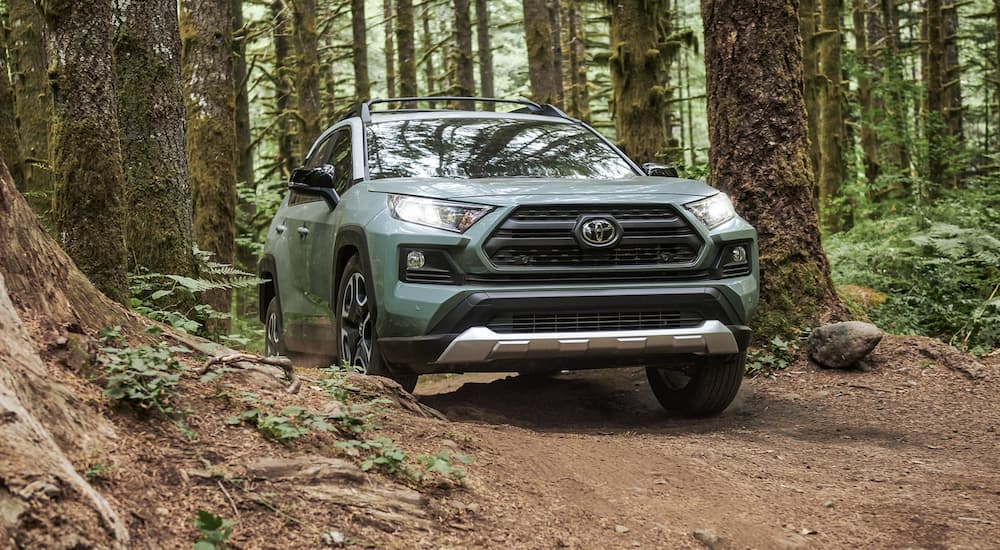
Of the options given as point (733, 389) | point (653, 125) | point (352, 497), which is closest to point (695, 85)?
point (653, 125)

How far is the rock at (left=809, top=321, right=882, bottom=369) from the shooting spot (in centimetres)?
771

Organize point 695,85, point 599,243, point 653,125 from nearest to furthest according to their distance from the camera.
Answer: point 599,243 → point 653,125 → point 695,85

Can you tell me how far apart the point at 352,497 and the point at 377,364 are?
221 cm

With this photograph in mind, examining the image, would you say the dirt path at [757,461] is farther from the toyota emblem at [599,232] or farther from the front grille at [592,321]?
the toyota emblem at [599,232]

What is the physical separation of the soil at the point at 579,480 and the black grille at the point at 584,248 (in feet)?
3.28

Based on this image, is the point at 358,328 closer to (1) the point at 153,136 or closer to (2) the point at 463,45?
(1) the point at 153,136

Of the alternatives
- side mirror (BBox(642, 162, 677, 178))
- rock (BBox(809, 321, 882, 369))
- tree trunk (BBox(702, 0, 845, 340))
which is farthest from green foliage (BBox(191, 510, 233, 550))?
tree trunk (BBox(702, 0, 845, 340))

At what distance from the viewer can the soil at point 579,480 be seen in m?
3.36

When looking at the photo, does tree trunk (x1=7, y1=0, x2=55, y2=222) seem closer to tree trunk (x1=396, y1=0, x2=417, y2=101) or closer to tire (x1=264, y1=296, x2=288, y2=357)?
tire (x1=264, y1=296, x2=288, y2=357)

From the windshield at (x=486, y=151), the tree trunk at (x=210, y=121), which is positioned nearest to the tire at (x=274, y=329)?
the tree trunk at (x=210, y=121)

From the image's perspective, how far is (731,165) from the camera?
28.0 feet

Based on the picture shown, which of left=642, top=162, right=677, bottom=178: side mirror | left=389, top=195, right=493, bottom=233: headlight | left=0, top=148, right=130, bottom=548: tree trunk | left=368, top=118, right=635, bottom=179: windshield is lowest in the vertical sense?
left=0, top=148, right=130, bottom=548: tree trunk

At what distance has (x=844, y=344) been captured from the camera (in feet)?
25.4

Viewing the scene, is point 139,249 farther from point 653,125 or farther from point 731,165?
point 653,125
